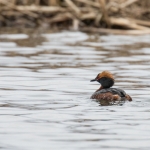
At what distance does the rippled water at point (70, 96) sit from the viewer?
8.53 metres

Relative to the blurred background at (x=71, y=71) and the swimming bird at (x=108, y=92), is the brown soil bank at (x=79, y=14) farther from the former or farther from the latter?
the swimming bird at (x=108, y=92)

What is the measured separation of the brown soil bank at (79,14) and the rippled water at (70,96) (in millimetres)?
2478

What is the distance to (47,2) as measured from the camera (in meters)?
26.8

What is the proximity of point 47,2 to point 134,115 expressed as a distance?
678 inches

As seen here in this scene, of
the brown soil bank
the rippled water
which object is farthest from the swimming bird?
the brown soil bank

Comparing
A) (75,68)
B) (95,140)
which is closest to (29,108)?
(95,140)

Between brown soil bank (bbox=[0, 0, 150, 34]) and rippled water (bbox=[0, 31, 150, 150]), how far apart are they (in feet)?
8.13

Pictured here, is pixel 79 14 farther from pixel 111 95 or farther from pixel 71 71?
pixel 111 95

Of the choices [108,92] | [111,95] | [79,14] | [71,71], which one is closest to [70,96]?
[108,92]

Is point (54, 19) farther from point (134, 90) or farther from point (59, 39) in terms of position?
point (134, 90)

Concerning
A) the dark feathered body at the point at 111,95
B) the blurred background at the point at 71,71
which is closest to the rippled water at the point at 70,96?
the blurred background at the point at 71,71

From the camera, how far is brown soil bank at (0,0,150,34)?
82.3 ft

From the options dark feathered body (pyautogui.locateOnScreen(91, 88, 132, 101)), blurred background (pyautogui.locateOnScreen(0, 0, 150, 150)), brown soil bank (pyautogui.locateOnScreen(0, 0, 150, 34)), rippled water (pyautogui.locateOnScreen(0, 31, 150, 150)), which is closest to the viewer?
rippled water (pyautogui.locateOnScreen(0, 31, 150, 150))

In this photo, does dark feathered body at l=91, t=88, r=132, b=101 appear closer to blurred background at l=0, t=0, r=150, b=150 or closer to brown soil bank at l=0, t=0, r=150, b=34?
Result: blurred background at l=0, t=0, r=150, b=150
